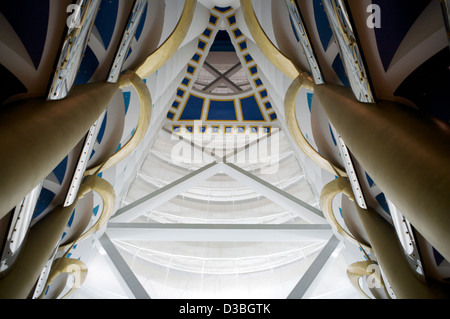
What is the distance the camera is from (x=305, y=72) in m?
3.59

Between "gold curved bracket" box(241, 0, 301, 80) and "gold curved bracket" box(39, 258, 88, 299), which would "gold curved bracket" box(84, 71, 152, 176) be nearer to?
"gold curved bracket" box(39, 258, 88, 299)

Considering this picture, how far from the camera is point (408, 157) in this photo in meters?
1.50

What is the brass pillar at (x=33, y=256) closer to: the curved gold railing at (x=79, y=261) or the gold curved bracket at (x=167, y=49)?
the curved gold railing at (x=79, y=261)

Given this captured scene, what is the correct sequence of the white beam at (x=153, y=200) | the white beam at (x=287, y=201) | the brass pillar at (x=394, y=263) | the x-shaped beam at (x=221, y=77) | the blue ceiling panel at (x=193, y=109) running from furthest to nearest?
the x-shaped beam at (x=221, y=77)
the blue ceiling panel at (x=193, y=109)
the white beam at (x=287, y=201)
the white beam at (x=153, y=200)
the brass pillar at (x=394, y=263)

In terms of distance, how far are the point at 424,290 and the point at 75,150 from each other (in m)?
3.18

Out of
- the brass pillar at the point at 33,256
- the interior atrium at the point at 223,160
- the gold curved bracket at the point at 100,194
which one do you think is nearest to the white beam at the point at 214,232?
the interior atrium at the point at 223,160

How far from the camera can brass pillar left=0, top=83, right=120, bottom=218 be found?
57.0 inches

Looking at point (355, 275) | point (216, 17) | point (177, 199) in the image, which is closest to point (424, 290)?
point (355, 275)

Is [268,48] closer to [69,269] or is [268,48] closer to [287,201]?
[287,201]

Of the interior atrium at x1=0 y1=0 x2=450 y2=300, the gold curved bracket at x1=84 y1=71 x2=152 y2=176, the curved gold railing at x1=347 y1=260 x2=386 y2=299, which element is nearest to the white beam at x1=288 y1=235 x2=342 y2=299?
the interior atrium at x1=0 y1=0 x2=450 y2=300

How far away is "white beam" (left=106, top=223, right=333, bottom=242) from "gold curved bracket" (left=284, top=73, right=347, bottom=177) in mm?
1974

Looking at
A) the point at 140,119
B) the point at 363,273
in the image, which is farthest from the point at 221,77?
the point at 363,273

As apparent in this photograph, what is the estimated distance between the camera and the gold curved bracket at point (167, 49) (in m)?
3.78

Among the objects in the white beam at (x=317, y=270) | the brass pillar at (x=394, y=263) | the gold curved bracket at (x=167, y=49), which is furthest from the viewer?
the white beam at (x=317, y=270)
